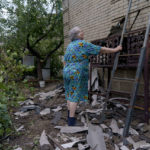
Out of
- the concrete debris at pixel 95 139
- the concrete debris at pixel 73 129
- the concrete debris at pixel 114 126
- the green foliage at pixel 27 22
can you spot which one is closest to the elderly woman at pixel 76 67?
the concrete debris at pixel 73 129

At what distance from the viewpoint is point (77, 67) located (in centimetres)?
292

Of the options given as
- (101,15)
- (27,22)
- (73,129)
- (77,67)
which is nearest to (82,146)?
(73,129)

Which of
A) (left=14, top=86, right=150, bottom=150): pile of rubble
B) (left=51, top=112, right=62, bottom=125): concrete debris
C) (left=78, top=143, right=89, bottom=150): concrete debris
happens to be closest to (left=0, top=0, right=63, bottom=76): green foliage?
(left=51, top=112, right=62, bottom=125): concrete debris

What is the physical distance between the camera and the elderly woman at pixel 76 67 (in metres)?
2.86

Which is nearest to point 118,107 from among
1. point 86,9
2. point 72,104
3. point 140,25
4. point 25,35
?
point 72,104

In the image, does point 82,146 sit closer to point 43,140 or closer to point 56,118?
point 43,140

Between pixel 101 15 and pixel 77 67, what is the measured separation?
3237 millimetres

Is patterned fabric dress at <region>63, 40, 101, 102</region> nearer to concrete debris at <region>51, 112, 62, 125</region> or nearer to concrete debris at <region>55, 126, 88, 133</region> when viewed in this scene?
concrete debris at <region>55, 126, 88, 133</region>

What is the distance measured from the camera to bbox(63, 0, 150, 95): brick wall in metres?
4.10

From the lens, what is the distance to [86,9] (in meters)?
6.33

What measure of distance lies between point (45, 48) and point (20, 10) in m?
3.21

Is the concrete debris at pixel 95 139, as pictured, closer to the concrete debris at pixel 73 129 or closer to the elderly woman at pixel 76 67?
the concrete debris at pixel 73 129

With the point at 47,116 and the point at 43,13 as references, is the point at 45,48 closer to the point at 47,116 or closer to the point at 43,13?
the point at 43,13

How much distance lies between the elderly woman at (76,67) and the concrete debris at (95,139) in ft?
1.61
